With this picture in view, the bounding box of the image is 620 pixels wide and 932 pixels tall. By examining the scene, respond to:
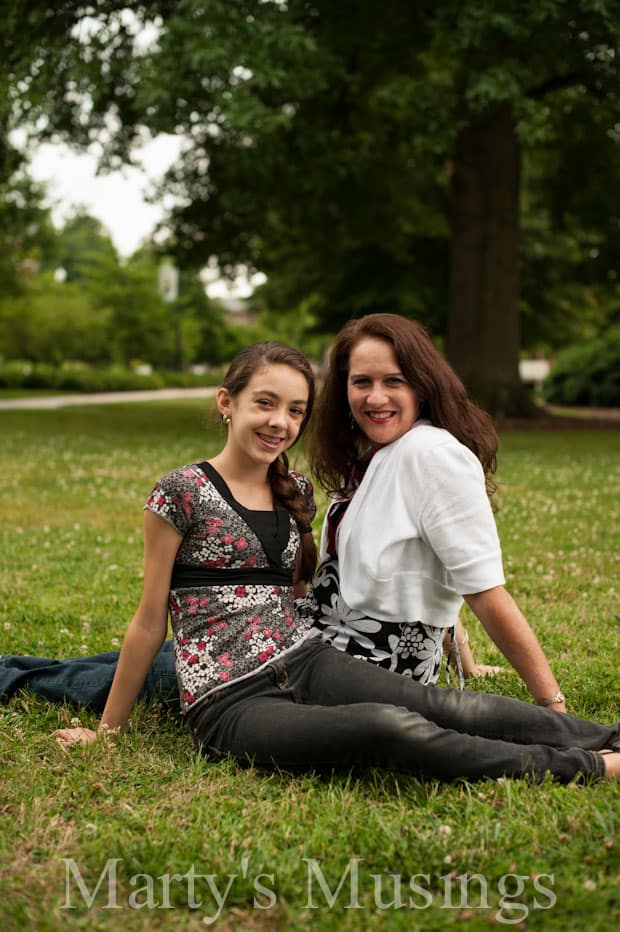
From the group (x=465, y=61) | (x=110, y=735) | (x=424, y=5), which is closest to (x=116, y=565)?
(x=110, y=735)

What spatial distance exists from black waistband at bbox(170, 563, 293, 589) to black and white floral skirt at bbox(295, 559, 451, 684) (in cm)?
32

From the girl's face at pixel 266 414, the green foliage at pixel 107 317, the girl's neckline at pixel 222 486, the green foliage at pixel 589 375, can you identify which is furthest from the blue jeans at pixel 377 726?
the green foliage at pixel 107 317

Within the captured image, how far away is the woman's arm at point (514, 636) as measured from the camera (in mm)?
3422

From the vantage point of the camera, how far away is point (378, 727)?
3.14 metres

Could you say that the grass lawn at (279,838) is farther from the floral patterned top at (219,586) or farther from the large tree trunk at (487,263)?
the large tree trunk at (487,263)

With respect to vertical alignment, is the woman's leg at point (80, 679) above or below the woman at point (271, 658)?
below

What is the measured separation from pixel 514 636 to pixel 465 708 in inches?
12.2

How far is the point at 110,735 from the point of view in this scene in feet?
11.9

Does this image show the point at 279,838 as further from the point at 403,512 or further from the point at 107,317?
the point at 107,317

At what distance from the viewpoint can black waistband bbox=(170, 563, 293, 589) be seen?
3.61 metres

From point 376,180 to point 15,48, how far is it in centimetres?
761

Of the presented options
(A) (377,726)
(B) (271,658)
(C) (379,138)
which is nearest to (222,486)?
(B) (271,658)

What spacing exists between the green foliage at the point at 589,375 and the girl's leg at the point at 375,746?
31.3 meters

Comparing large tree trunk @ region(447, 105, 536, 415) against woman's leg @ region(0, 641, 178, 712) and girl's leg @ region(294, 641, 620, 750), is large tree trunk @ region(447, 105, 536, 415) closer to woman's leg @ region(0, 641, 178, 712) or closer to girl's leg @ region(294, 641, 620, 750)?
woman's leg @ region(0, 641, 178, 712)
